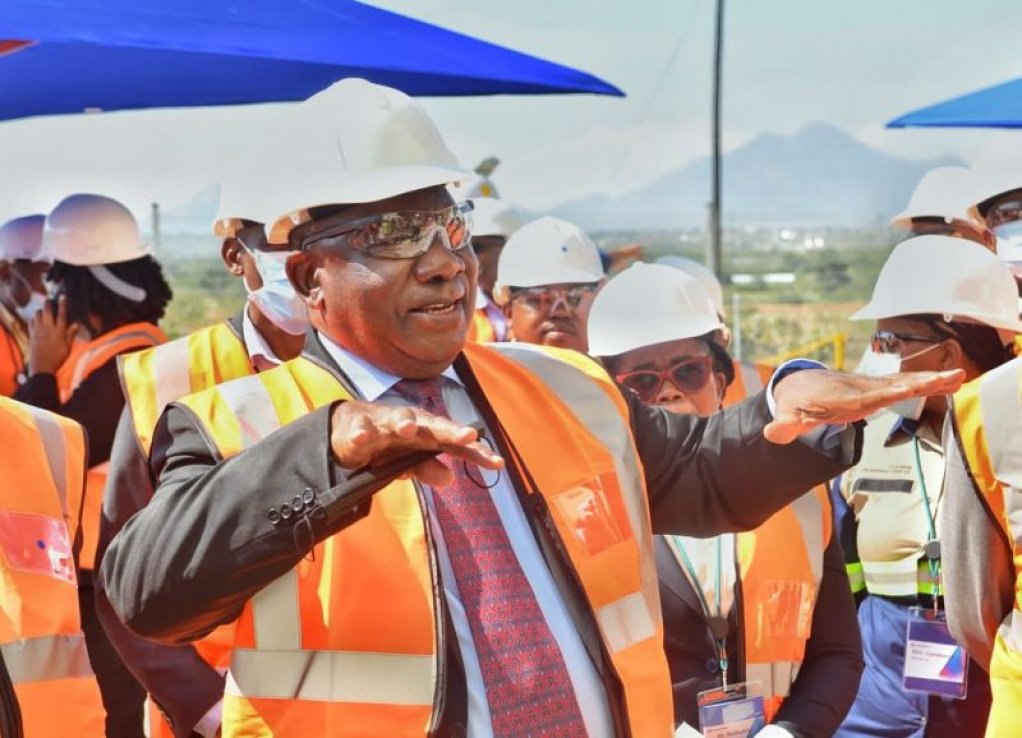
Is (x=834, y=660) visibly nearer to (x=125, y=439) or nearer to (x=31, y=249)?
(x=125, y=439)

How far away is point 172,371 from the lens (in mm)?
4555

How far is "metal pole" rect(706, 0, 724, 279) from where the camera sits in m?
18.6

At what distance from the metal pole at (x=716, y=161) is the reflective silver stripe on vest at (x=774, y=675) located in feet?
43.5

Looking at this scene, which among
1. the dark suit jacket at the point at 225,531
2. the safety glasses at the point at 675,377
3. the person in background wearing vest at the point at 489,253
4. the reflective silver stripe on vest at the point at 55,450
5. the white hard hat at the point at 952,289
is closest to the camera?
the dark suit jacket at the point at 225,531

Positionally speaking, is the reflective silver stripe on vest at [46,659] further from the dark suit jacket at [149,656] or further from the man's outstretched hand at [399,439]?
the dark suit jacket at [149,656]

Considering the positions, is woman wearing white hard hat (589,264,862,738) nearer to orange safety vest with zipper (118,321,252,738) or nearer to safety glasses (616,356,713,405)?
safety glasses (616,356,713,405)

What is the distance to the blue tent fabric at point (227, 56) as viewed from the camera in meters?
3.95

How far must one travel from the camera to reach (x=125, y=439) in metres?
4.18

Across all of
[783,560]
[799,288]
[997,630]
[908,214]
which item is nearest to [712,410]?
[783,560]

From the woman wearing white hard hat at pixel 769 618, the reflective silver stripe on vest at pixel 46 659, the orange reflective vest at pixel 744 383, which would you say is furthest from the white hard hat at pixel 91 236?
the reflective silver stripe on vest at pixel 46 659

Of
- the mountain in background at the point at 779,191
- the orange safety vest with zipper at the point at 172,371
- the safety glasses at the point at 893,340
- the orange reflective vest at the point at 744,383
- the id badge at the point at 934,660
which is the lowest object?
the mountain in background at the point at 779,191

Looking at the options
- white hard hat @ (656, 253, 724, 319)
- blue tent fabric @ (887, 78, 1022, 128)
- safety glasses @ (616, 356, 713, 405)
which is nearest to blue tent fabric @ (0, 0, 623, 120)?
safety glasses @ (616, 356, 713, 405)

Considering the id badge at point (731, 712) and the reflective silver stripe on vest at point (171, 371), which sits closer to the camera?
the id badge at point (731, 712)

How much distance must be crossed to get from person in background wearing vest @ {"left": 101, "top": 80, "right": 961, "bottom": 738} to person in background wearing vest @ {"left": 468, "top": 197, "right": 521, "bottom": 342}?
4233mm
